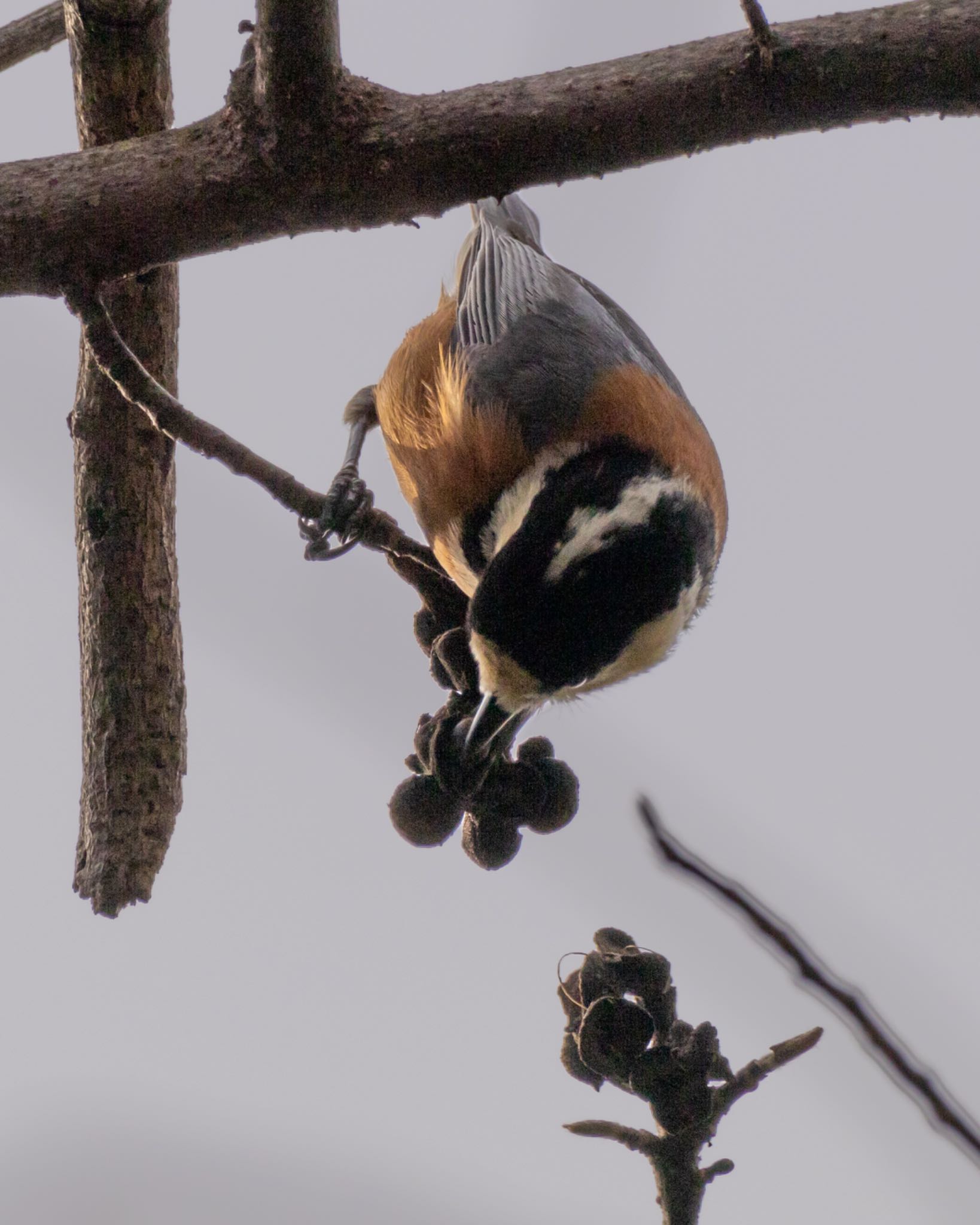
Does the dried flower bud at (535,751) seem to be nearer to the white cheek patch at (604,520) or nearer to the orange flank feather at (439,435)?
the white cheek patch at (604,520)

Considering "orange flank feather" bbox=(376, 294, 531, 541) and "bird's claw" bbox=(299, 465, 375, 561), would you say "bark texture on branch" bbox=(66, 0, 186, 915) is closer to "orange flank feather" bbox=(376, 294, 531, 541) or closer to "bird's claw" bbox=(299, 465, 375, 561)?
"bird's claw" bbox=(299, 465, 375, 561)

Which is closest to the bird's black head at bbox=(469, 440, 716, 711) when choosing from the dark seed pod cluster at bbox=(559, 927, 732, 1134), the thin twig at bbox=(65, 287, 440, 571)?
the thin twig at bbox=(65, 287, 440, 571)

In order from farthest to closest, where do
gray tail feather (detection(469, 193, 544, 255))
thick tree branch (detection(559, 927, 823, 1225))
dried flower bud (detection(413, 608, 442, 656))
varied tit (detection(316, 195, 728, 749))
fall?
gray tail feather (detection(469, 193, 544, 255)) < dried flower bud (detection(413, 608, 442, 656)) < varied tit (detection(316, 195, 728, 749)) < thick tree branch (detection(559, 927, 823, 1225))

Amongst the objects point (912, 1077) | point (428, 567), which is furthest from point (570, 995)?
point (428, 567)

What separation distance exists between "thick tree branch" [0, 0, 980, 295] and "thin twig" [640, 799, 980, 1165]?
137 cm

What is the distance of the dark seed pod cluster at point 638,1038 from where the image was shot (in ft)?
4.42

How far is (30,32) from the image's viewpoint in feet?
9.76

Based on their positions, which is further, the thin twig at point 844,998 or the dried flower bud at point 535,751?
the dried flower bud at point 535,751

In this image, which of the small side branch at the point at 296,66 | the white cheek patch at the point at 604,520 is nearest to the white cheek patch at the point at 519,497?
the white cheek patch at the point at 604,520

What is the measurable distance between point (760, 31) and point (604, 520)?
3.19 feet

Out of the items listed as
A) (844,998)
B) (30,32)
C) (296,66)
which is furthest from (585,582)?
(30,32)

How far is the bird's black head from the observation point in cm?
244

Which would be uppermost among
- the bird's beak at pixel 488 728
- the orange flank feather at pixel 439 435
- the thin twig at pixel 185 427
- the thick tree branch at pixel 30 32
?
the thick tree branch at pixel 30 32

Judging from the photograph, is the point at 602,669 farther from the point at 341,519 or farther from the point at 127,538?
the point at 127,538
